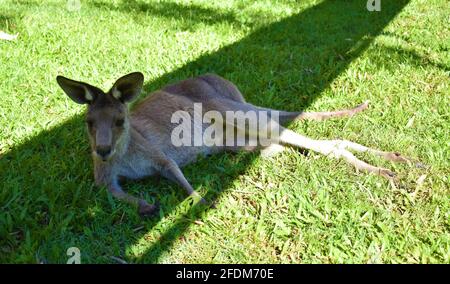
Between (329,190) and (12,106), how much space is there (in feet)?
8.81

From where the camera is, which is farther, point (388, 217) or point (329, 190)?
point (329, 190)

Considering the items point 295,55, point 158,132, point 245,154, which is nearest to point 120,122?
point 158,132

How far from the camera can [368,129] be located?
4.16 m

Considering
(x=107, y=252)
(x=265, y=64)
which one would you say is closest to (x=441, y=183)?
(x=107, y=252)

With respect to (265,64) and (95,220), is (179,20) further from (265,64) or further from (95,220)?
(95,220)

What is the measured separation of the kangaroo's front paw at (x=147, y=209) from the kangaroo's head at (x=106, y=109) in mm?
343

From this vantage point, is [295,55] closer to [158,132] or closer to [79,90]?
[158,132]

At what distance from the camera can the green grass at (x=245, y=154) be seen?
2.95 m

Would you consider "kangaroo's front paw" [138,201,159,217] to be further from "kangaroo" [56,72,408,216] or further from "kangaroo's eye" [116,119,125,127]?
"kangaroo's eye" [116,119,125,127]

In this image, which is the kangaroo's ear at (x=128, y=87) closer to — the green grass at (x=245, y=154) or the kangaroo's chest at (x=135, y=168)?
the kangaroo's chest at (x=135, y=168)

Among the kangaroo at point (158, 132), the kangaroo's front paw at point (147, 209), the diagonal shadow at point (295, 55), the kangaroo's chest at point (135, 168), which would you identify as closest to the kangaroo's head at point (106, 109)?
the kangaroo at point (158, 132)

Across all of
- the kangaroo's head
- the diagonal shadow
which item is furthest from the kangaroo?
the diagonal shadow

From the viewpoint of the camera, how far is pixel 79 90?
331cm

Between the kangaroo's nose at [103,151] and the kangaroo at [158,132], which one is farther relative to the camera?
the kangaroo at [158,132]
